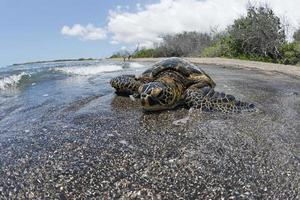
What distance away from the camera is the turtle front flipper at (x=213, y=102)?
17.9ft

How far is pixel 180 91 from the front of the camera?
5.95 metres

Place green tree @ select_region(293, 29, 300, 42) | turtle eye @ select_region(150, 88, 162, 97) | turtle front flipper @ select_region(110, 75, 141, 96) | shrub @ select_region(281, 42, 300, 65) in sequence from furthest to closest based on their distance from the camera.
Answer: green tree @ select_region(293, 29, 300, 42) < shrub @ select_region(281, 42, 300, 65) < turtle front flipper @ select_region(110, 75, 141, 96) < turtle eye @ select_region(150, 88, 162, 97)

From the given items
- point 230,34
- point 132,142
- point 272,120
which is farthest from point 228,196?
point 230,34

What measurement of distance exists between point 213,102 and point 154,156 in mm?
2064

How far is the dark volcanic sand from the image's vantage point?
9.84 ft

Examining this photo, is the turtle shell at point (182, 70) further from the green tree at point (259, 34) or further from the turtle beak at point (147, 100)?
the green tree at point (259, 34)

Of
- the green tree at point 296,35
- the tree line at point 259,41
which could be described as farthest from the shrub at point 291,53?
the green tree at point 296,35

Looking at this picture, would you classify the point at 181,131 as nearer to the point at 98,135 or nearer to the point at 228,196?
the point at 98,135

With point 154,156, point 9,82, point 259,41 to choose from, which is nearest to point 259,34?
point 259,41

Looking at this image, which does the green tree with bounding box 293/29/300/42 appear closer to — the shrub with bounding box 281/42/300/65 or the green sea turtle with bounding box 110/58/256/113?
the shrub with bounding box 281/42/300/65

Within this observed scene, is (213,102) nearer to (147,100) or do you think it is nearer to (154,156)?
(147,100)

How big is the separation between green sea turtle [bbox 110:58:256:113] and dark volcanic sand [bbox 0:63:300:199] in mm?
193

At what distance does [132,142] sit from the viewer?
13.6 feet

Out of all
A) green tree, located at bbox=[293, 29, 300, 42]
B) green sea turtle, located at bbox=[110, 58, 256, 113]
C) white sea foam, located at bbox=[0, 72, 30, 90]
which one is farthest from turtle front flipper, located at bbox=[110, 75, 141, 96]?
green tree, located at bbox=[293, 29, 300, 42]
